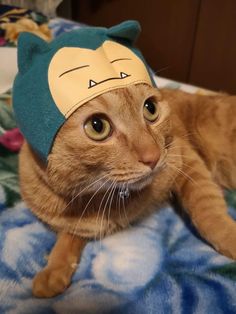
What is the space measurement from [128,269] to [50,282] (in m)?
0.19

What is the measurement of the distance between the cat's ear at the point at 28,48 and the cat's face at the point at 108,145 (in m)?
0.17

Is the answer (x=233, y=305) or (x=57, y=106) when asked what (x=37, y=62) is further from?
(x=233, y=305)

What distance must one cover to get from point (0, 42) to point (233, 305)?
1.54 metres

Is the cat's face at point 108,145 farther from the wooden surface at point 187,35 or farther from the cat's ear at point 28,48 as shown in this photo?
the wooden surface at point 187,35

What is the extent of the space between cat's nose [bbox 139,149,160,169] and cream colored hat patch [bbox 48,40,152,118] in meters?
0.14

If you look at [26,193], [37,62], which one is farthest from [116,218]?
[37,62]

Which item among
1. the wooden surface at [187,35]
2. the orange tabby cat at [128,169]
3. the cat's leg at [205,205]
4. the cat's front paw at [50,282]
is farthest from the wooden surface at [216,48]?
the cat's front paw at [50,282]

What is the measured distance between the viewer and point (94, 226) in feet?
3.13

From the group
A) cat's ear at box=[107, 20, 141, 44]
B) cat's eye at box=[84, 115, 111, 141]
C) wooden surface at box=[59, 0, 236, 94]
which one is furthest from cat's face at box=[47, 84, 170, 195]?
wooden surface at box=[59, 0, 236, 94]

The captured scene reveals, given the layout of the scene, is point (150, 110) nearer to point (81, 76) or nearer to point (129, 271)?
point (81, 76)

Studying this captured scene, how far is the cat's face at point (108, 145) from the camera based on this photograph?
76 centimetres

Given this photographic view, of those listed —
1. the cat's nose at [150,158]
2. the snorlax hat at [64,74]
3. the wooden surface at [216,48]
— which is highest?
the snorlax hat at [64,74]

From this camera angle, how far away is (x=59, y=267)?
3.01 feet

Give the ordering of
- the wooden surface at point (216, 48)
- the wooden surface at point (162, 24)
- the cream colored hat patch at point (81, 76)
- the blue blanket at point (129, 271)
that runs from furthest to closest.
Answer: the wooden surface at point (162, 24), the wooden surface at point (216, 48), the blue blanket at point (129, 271), the cream colored hat patch at point (81, 76)
